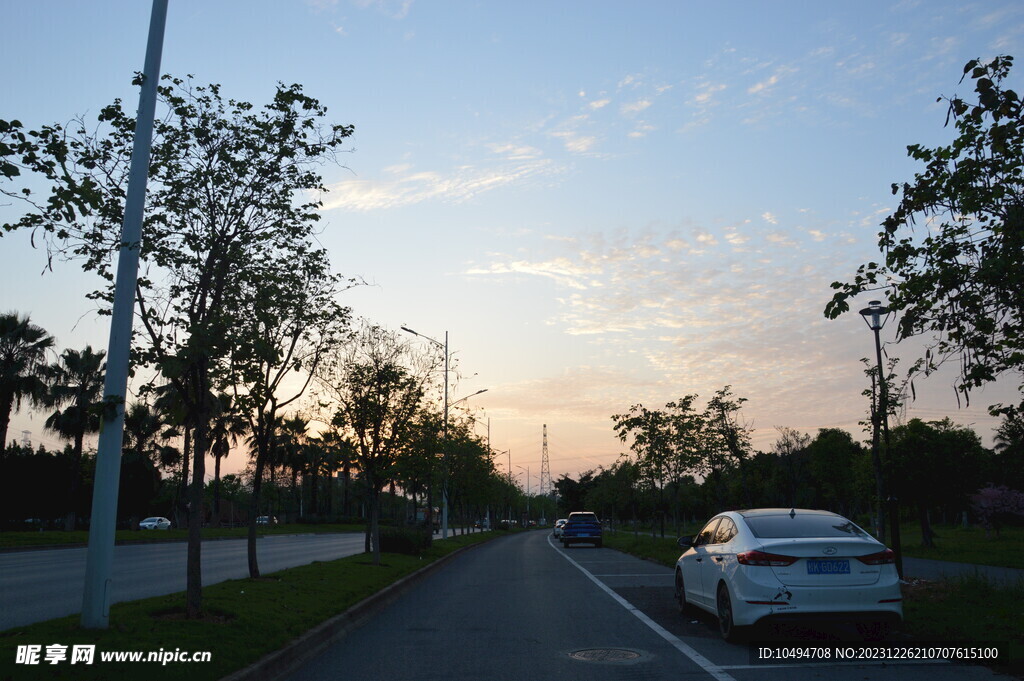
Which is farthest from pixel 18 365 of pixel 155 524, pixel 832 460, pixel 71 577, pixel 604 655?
pixel 832 460

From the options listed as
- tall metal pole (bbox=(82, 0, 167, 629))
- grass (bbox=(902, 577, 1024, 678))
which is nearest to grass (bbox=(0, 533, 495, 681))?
tall metal pole (bbox=(82, 0, 167, 629))

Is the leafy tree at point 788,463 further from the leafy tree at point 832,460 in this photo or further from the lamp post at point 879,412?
the lamp post at point 879,412

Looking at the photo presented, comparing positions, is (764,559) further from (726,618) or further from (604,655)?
(604,655)

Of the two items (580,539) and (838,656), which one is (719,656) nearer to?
(838,656)

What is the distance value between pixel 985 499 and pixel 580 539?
2444cm

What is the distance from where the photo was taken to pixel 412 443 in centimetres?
2381

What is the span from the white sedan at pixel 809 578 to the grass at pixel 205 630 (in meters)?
5.00

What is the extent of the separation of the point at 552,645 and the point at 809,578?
3008 millimetres

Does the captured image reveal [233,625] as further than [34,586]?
No

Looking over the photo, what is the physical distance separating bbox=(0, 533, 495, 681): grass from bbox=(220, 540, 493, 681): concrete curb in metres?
0.12

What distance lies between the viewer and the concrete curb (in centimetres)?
729

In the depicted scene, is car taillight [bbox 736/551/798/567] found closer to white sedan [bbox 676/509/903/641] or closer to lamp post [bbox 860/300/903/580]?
white sedan [bbox 676/509/903/641]

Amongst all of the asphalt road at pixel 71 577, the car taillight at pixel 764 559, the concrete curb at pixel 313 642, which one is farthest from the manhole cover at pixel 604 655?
the asphalt road at pixel 71 577

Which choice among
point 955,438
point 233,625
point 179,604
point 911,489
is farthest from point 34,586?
point 955,438
